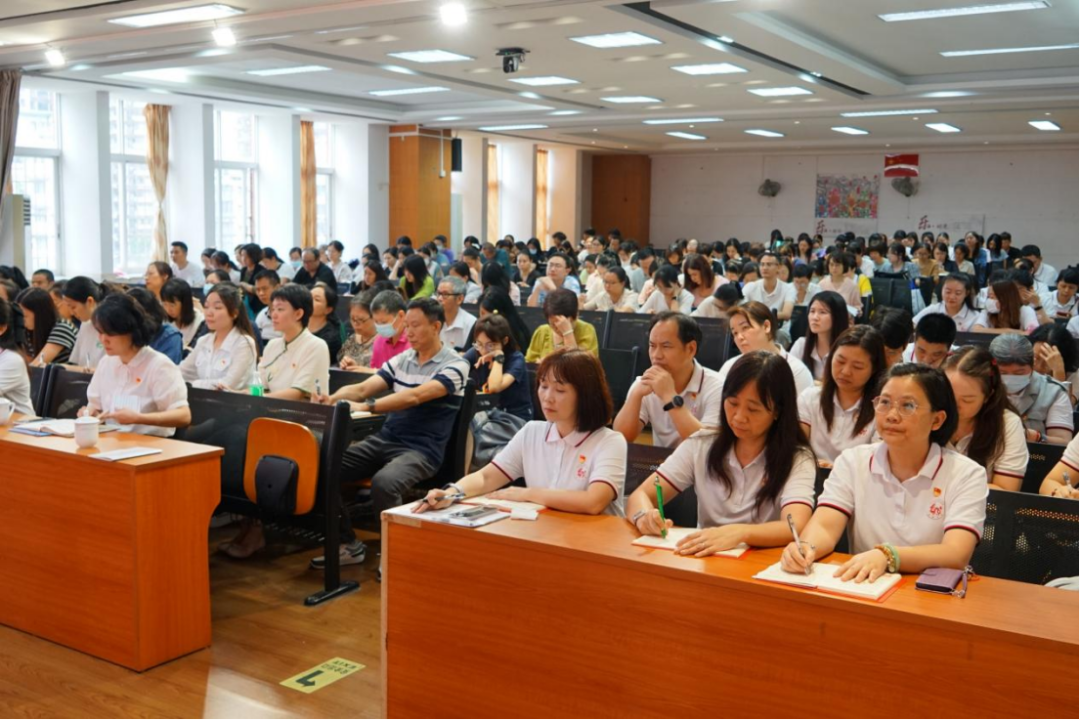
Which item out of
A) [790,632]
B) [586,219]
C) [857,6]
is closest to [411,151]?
[586,219]

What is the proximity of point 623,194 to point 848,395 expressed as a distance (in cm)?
1936

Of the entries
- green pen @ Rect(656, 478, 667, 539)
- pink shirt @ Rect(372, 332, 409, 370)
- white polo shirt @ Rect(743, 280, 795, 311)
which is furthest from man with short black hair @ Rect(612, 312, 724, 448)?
white polo shirt @ Rect(743, 280, 795, 311)

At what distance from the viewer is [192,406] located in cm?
429

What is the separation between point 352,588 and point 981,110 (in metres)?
11.2

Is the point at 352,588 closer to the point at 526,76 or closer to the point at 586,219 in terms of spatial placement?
the point at 526,76

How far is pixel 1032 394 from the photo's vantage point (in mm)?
3850

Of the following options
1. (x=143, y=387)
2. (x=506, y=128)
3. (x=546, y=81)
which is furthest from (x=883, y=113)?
(x=143, y=387)

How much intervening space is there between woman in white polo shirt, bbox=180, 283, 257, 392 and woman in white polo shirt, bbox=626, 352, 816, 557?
2.75 meters

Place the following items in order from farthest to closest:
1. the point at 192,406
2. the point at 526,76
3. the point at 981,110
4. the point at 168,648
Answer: the point at 981,110 → the point at 526,76 → the point at 192,406 → the point at 168,648

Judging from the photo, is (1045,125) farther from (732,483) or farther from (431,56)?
(732,483)

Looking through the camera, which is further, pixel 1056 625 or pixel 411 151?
pixel 411 151

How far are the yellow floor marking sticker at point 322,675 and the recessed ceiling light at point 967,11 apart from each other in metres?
6.43

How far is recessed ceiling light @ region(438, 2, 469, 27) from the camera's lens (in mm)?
6531

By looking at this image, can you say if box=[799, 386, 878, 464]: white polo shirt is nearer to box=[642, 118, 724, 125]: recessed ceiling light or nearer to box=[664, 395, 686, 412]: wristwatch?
box=[664, 395, 686, 412]: wristwatch
